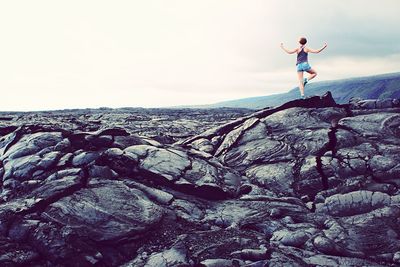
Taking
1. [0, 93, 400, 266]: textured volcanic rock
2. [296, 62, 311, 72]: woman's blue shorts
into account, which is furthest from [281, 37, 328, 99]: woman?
[0, 93, 400, 266]: textured volcanic rock

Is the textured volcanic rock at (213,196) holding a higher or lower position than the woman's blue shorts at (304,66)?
lower

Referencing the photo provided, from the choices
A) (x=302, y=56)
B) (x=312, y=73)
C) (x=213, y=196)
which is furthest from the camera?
(x=312, y=73)

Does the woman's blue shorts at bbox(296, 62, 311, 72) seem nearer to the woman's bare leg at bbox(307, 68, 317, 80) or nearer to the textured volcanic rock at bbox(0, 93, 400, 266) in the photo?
the woman's bare leg at bbox(307, 68, 317, 80)

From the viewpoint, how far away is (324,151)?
13016 millimetres

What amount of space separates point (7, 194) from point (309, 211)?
31.2 feet

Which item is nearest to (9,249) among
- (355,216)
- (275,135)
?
(355,216)

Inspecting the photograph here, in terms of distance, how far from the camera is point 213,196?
11188 millimetres

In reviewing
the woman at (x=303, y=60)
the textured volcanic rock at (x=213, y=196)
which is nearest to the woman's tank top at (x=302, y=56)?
the woman at (x=303, y=60)

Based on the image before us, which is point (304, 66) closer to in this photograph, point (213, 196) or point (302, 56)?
point (302, 56)

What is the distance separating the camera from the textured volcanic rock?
846cm

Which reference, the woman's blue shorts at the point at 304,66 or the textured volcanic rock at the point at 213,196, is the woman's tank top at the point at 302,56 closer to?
the woman's blue shorts at the point at 304,66

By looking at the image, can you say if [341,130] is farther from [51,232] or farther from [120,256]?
[51,232]

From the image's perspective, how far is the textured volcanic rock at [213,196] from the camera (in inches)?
333

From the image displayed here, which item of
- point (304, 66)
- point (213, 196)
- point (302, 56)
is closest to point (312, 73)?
point (304, 66)
